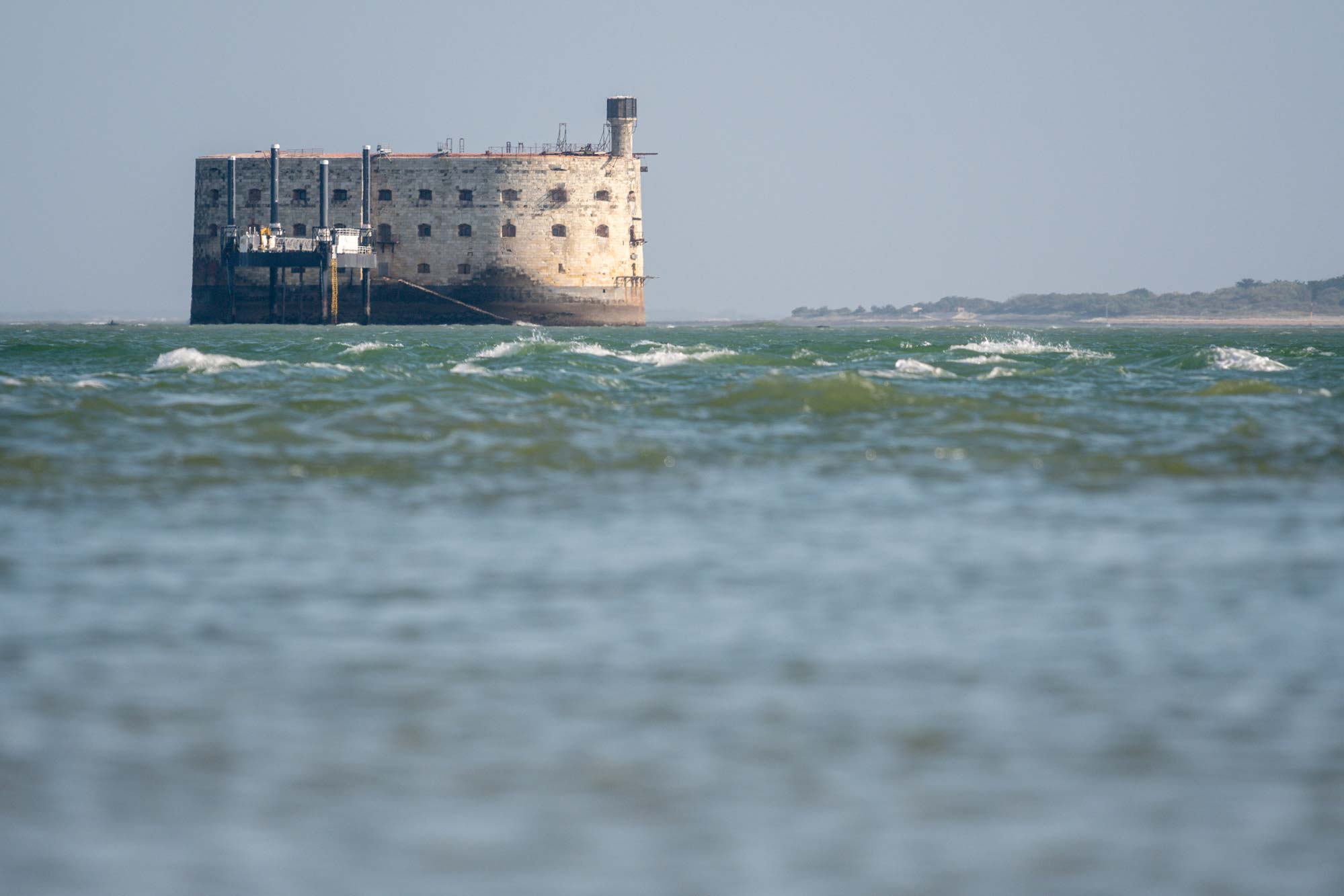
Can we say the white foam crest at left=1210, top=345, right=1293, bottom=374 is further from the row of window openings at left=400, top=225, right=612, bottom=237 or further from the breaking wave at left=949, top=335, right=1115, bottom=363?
the row of window openings at left=400, top=225, right=612, bottom=237

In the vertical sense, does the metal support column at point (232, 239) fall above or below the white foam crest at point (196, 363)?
above

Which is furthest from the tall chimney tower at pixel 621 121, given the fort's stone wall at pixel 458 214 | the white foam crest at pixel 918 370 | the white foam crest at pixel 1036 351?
the white foam crest at pixel 918 370

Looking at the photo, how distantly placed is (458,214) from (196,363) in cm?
5775

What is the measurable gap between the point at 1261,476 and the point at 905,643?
7003 mm

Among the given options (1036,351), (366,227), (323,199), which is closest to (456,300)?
(366,227)

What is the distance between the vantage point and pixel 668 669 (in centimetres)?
615

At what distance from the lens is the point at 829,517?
1021 cm

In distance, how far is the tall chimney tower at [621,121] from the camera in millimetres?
85750

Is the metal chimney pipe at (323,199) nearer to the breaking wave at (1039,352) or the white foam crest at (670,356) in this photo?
the breaking wave at (1039,352)

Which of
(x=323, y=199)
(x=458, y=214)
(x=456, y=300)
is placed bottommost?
(x=456, y=300)

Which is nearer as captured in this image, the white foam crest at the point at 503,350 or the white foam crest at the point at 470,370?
the white foam crest at the point at 470,370

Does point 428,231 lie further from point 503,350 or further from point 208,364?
point 208,364

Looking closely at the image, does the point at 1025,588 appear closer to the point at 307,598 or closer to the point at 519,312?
the point at 307,598

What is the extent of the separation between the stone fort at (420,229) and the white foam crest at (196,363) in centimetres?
5516
